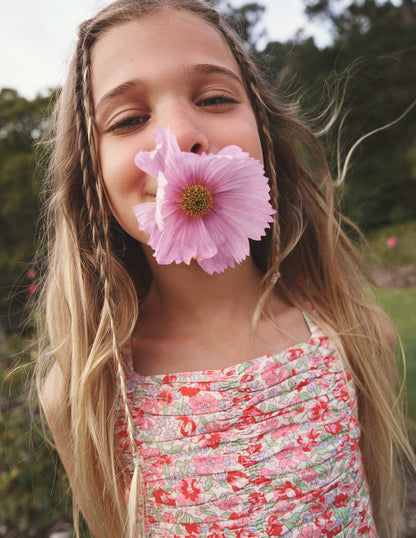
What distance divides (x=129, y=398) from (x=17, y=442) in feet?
5.42

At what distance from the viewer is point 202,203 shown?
101 centimetres

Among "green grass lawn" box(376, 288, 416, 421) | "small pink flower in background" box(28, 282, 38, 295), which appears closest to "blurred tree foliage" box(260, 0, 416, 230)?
"green grass lawn" box(376, 288, 416, 421)

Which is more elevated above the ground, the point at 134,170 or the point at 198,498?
the point at 134,170

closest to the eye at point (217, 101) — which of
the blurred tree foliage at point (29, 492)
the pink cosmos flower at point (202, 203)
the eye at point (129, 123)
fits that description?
the eye at point (129, 123)

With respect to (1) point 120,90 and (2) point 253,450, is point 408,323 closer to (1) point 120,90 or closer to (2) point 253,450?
(2) point 253,450

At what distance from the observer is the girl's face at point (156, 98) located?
123cm

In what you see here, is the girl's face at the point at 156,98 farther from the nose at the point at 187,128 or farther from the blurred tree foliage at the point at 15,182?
the blurred tree foliage at the point at 15,182

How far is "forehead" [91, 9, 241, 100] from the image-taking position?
4.09 ft

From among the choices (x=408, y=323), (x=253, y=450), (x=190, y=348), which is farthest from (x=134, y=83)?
(x=408, y=323)

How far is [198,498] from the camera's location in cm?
130

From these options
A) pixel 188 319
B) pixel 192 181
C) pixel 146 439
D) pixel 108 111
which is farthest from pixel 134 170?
pixel 146 439

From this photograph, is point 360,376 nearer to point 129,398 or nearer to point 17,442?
point 129,398

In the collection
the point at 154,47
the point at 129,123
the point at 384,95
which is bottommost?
the point at 129,123

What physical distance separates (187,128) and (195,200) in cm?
27
